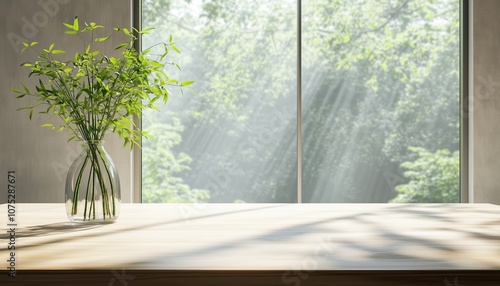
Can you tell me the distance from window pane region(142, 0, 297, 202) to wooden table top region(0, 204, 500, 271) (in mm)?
7351

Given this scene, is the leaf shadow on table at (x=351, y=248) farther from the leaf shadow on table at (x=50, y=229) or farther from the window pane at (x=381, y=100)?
the window pane at (x=381, y=100)

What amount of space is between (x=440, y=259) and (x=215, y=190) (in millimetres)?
8556

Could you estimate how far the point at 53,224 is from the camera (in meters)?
1.55

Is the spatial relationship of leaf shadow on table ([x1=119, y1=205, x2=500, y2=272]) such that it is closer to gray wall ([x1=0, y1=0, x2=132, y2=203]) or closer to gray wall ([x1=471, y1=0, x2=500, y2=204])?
gray wall ([x1=471, y1=0, x2=500, y2=204])

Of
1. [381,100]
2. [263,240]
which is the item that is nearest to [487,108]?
[263,240]

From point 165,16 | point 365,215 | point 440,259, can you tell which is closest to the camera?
point 440,259

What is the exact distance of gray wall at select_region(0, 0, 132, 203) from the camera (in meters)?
3.54

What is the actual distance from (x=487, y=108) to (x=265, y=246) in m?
2.92

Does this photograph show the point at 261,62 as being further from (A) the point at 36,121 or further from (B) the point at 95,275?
(B) the point at 95,275

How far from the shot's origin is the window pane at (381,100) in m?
9.17

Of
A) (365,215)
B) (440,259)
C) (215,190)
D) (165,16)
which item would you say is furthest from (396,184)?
(440,259)

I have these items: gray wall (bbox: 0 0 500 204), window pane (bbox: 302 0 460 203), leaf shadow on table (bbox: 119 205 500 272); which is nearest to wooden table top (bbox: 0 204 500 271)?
leaf shadow on table (bbox: 119 205 500 272)

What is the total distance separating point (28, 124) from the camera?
3555 mm

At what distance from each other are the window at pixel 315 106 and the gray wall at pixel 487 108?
17.7 ft
